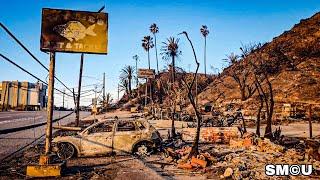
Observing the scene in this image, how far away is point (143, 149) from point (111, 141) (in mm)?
1332

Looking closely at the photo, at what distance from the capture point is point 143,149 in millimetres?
13109

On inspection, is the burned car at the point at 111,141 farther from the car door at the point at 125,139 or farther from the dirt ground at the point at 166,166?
the dirt ground at the point at 166,166

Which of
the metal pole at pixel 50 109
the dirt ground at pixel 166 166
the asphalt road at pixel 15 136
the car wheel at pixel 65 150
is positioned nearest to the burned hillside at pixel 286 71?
the asphalt road at pixel 15 136

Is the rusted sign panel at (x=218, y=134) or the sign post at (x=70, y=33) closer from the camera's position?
the sign post at (x=70, y=33)

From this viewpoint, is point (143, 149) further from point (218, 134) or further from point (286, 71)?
point (286, 71)

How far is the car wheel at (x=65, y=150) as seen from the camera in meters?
12.6

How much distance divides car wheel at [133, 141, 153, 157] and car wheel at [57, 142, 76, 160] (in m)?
2.48

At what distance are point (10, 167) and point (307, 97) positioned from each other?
40.4m

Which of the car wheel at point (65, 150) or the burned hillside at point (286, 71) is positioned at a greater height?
the burned hillside at point (286, 71)

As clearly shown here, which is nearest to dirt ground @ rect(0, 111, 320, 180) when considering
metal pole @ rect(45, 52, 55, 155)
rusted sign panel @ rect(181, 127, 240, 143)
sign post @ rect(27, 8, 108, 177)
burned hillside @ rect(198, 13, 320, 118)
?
metal pole @ rect(45, 52, 55, 155)

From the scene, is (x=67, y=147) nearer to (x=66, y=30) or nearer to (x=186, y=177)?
(x=66, y=30)

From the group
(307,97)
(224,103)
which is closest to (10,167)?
(307,97)

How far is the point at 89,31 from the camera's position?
10.6 metres

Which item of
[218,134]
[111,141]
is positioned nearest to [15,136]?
[111,141]
